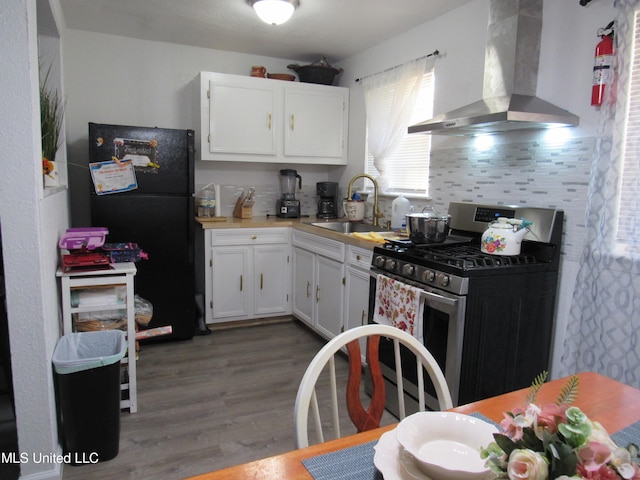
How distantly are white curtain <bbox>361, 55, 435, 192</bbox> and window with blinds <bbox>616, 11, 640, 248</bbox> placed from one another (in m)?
1.37

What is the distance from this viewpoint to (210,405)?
250cm

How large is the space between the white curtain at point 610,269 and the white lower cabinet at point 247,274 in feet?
7.59

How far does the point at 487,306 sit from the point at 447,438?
1.26 meters

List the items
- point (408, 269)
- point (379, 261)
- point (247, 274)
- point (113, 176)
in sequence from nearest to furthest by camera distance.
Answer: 1. point (408, 269)
2. point (379, 261)
3. point (113, 176)
4. point (247, 274)

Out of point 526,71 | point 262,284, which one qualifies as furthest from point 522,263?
point 262,284

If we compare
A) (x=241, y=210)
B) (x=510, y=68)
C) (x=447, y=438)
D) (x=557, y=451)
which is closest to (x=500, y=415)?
(x=447, y=438)

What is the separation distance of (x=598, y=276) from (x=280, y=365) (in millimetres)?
1965

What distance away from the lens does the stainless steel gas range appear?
1.98 metres

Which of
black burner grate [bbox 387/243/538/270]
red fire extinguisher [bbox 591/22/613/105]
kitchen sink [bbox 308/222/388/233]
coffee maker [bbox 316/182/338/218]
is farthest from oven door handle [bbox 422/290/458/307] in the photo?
coffee maker [bbox 316/182/338/218]

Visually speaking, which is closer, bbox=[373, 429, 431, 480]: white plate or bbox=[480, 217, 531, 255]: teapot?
bbox=[373, 429, 431, 480]: white plate

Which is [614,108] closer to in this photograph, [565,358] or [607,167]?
[607,167]

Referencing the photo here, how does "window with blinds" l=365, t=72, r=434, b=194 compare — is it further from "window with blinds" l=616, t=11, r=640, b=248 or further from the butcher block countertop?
"window with blinds" l=616, t=11, r=640, b=248

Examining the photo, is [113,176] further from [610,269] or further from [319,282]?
[610,269]

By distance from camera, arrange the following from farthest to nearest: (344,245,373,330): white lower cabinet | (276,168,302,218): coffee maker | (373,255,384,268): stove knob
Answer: (276,168,302,218): coffee maker
(344,245,373,330): white lower cabinet
(373,255,384,268): stove knob
